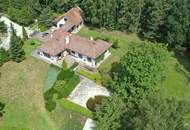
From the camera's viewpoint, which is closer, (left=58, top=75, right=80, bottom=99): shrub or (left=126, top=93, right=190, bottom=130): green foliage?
(left=126, top=93, right=190, bottom=130): green foliage

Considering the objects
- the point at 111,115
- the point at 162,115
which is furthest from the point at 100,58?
the point at 162,115

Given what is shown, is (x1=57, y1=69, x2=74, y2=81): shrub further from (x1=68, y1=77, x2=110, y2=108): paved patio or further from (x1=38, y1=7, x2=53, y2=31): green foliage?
(x1=38, y1=7, x2=53, y2=31): green foliage

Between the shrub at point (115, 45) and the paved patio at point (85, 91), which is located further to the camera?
the shrub at point (115, 45)

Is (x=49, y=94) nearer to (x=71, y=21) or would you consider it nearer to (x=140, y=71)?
(x=140, y=71)

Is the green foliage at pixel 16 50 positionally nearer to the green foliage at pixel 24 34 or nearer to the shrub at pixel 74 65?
the green foliage at pixel 24 34

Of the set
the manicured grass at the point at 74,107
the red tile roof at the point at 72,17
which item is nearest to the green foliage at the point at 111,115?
the manicured grass at the point at 74,107

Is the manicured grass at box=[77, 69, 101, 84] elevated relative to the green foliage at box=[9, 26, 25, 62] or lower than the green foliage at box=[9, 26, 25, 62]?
lower

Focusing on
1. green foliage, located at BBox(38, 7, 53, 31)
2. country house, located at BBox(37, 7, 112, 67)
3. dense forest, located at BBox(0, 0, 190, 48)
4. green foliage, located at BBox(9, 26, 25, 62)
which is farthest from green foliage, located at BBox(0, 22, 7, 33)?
country house, located at BBox(37, 7, 112, 67)

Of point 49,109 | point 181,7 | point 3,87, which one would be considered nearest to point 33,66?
point 3,87
